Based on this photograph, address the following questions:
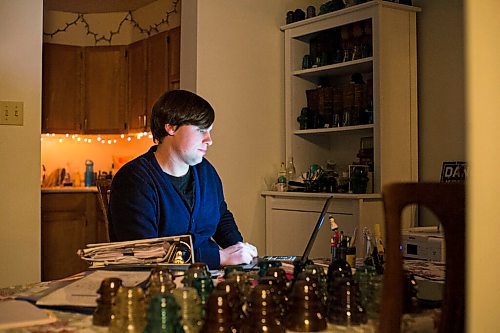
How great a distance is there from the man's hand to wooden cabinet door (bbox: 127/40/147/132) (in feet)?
10.3

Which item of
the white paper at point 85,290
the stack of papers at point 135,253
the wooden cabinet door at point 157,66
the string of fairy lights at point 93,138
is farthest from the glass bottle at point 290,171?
the white paper at point 85,290

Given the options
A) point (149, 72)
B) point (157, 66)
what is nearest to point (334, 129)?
point (157, 66)

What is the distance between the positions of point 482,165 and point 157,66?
14.6ft

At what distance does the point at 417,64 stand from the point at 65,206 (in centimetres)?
281

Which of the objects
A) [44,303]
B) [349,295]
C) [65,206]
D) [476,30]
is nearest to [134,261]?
[44,303]

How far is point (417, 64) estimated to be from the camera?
3445 mm

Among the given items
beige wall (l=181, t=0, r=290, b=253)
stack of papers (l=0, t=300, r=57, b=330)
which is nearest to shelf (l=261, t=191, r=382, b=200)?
beige wall (l=181, t=0, r=290, b=253)

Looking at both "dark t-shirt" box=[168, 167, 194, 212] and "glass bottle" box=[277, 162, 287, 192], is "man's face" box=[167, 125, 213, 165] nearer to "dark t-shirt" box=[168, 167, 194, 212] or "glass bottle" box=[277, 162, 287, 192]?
"dark t-shirt" box=[168, 167, 194, 212]

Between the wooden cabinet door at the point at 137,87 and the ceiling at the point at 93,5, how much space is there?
1.11 feet

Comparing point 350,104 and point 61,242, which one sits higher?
point 350,104

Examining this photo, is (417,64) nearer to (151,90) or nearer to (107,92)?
(151,90)

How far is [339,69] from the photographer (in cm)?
368

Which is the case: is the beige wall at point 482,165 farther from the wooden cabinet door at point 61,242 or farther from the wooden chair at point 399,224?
the wooden cabinet door at point 61,242

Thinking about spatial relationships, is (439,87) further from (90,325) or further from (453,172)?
(90,325)
